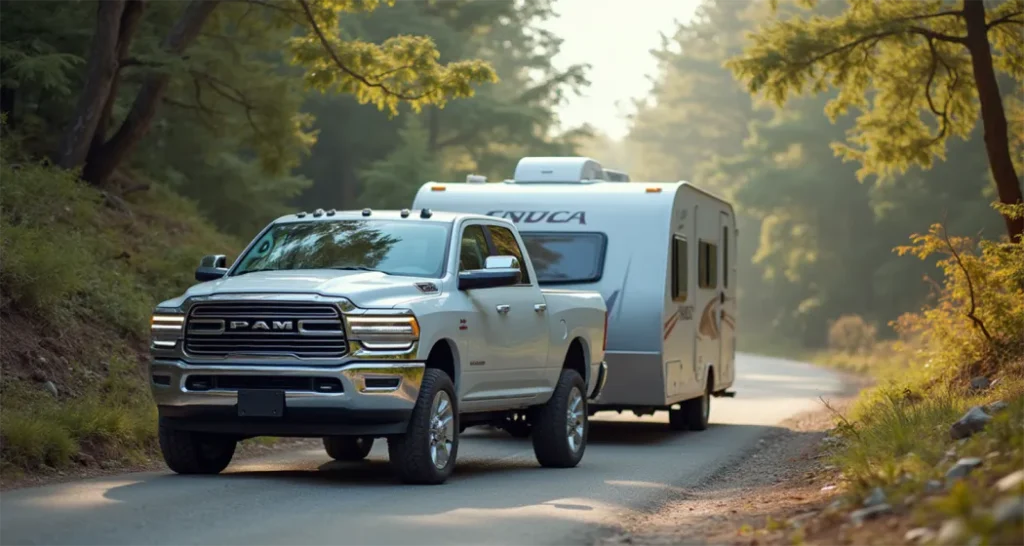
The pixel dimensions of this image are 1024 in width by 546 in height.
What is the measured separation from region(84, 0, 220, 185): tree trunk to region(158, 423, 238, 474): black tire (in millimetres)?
11543

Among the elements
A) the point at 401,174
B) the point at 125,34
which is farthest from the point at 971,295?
the point at 401,174

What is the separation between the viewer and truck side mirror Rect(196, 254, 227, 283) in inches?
503

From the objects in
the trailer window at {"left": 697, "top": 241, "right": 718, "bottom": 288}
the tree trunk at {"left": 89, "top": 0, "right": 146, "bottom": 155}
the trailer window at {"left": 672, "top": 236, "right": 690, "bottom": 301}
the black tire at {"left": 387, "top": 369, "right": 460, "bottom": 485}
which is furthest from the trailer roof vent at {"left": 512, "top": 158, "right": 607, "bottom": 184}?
the black tire at {"left": 387, "top": 369, "right": 460, "bottom": 485}

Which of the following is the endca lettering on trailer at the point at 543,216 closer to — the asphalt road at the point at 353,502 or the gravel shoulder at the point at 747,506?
the asphalt road at the point at 353,502

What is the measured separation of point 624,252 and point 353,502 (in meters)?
7.35

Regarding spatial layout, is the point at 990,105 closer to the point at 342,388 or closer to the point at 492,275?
the point at 492,275

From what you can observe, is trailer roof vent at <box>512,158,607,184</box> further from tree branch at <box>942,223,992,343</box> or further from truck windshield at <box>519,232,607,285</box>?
tree branch at <box>942,223,992,343</box>

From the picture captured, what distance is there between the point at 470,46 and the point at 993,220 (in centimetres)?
1855

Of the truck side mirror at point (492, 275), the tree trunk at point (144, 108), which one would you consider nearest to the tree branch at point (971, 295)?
the truck side mirror at point (492, 275)

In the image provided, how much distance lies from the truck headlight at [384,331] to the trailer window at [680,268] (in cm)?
678

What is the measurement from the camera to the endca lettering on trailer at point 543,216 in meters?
18.0

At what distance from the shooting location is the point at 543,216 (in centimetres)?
1816

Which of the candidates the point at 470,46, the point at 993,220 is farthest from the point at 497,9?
the point at 993,220

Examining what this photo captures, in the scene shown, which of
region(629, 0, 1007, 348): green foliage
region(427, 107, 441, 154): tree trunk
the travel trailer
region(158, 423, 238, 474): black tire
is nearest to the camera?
region(158, 423, 238, 474): black tire
